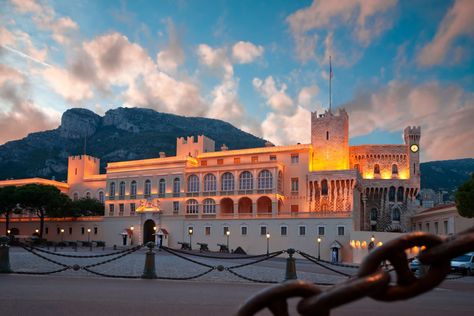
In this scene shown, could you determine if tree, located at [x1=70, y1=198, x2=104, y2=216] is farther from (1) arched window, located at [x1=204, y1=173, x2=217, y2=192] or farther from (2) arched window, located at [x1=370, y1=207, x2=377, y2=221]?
(2) arched window, located at [x1=370, y1=207, x2=377, y2=221]

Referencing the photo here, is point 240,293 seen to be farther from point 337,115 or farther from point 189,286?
point 337,115

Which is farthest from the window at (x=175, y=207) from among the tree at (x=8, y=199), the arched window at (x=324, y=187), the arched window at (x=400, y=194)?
the arched window at (x=400, y=194)

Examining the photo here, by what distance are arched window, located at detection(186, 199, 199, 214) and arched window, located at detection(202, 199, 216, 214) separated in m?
1.01

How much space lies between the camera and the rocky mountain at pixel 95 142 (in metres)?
150

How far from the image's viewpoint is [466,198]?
37.4m

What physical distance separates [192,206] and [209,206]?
2.32 metres

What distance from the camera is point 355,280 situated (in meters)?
1.25

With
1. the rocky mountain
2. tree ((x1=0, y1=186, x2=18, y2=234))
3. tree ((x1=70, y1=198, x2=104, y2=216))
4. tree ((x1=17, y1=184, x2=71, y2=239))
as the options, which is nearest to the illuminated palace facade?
tree ((x1=70, y1=198, x2=104, y2=216))

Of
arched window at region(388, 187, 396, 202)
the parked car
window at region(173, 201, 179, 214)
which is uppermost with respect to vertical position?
arched window at region(388, 187, 396, 202)

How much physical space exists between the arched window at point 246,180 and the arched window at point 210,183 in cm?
329

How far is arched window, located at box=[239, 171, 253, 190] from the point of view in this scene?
57847 mm

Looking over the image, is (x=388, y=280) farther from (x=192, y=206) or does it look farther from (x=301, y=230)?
(x=192, y=206)

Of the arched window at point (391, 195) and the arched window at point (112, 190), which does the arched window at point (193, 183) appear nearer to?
the arched window at point (112, 190)

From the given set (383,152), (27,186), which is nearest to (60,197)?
(27,186)
